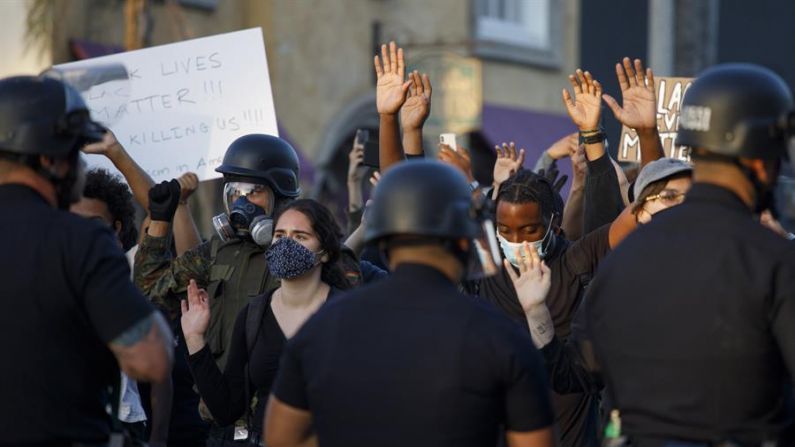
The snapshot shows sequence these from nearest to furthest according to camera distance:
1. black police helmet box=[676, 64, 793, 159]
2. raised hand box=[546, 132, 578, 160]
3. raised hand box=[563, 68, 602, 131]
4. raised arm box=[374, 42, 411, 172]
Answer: black police helmet box=[676, 64, 793, 159]
raised arm box=[374, 42, 411, 172]
raised hand box=[563, 68, 602, 131]
raised hand box=[546, 132, 578, 160]

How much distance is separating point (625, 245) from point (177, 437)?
10.2 feet

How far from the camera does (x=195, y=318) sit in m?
5.84

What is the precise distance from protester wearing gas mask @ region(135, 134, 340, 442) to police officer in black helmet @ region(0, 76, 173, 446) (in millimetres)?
1827

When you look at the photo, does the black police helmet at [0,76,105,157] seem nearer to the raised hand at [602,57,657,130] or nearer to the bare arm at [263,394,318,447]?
the bare arm at [263,394,318,447]

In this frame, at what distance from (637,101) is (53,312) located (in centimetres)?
339

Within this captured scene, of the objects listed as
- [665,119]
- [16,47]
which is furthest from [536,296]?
[16,47]

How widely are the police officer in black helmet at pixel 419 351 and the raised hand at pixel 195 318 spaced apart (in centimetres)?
158

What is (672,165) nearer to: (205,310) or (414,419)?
(205,310)

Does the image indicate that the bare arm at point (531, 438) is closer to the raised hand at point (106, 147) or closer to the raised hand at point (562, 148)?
the raised hand at point (106, 147)

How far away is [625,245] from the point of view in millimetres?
4352

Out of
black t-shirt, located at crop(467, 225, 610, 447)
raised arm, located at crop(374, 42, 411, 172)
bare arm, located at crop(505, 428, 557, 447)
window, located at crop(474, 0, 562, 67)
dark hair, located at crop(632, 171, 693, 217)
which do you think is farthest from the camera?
window, located at crop(474, 0, 562, 67)

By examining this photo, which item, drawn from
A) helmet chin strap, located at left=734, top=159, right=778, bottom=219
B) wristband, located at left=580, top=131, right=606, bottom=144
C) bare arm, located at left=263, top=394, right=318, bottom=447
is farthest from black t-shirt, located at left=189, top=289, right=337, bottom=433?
helmet chin strap, located at left=734, top=159, right=778, bottom=219

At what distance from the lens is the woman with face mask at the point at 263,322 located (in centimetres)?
582

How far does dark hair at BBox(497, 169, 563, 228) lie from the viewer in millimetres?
6707
